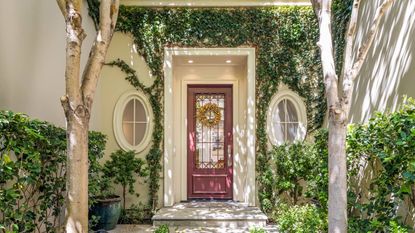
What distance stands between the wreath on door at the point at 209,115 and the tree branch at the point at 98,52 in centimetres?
407

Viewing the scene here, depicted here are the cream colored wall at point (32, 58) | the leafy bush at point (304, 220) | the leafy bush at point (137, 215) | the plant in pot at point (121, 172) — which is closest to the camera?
the cream colored wall at point (32, 58)

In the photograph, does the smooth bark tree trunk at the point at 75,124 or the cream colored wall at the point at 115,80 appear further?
the cream colored wall at the point at 115,80

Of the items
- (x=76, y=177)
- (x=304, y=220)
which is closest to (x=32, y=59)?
(x=76, y=177)

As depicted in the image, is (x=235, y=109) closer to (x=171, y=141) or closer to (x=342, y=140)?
(x=171, y=141)

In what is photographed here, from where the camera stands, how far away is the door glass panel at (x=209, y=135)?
7637mm

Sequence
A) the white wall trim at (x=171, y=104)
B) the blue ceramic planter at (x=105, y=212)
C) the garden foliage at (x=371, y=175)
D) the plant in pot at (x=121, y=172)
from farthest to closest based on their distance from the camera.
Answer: the white wall trim at (x=171, y=104), the plant in pot at (x=121, y=172), the blue ceramic planter at (x=105, y=212), the garden foliage at (x=371, y=175)

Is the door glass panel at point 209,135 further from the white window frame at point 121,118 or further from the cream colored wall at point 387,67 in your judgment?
the cream colored wall at point 387,67

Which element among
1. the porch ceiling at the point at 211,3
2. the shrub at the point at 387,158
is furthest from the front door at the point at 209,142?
the shrub at the point at 387,158

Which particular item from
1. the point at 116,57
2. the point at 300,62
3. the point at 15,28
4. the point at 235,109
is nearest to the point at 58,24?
the point at 15,28

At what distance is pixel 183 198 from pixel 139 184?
42.8 inches

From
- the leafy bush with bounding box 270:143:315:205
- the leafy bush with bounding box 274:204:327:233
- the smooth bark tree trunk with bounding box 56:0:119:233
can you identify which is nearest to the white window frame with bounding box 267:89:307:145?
the leafy bush with bounding box 270:143:315:205

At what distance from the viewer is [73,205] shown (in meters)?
3.23

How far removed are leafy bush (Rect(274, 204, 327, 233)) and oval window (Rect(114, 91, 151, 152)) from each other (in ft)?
10.3

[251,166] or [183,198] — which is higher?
[251,166]
